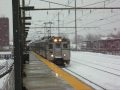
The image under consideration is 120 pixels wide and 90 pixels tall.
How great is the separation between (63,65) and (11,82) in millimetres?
26261

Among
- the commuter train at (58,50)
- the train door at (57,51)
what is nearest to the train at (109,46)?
the commuter train at (58,50)

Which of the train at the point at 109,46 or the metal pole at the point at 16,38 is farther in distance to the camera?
the train at the point at 109,46

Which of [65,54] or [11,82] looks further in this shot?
[65,54]

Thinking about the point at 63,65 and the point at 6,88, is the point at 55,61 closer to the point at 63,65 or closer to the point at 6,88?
Answer: the point at 63,65

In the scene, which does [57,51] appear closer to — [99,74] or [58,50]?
[58,50]

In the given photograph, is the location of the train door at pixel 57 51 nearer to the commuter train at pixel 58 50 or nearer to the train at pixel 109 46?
the commuter train at pixel 58 50

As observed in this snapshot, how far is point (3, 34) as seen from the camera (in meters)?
34.9

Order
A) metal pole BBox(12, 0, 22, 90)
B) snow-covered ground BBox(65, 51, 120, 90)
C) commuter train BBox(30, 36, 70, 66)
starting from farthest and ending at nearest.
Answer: commuter train BBox(30, 36, 70, 66)
snow-covered ground BBox(65, 51, 120, 90)
metal pole BBox(12, 0, 22, 90)

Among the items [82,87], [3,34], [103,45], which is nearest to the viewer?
[82,87]

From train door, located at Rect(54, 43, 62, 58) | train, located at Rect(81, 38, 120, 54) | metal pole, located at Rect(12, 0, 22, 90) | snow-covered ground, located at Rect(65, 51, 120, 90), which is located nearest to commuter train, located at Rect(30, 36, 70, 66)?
train door, located at Rect(54, 43, 62, 58)

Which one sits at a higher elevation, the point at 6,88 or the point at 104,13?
the point at 104,13

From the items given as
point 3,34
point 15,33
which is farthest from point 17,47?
point 3,34

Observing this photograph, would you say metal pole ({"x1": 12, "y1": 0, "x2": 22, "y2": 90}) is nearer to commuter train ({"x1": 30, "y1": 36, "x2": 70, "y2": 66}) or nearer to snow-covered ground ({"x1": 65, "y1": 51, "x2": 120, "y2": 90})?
snow-covered ground ({"x1": 65, "y1": 51, "x2": 120, "y2": 90})

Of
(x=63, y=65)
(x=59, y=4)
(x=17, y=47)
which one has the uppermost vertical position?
(x=59, y=4)
